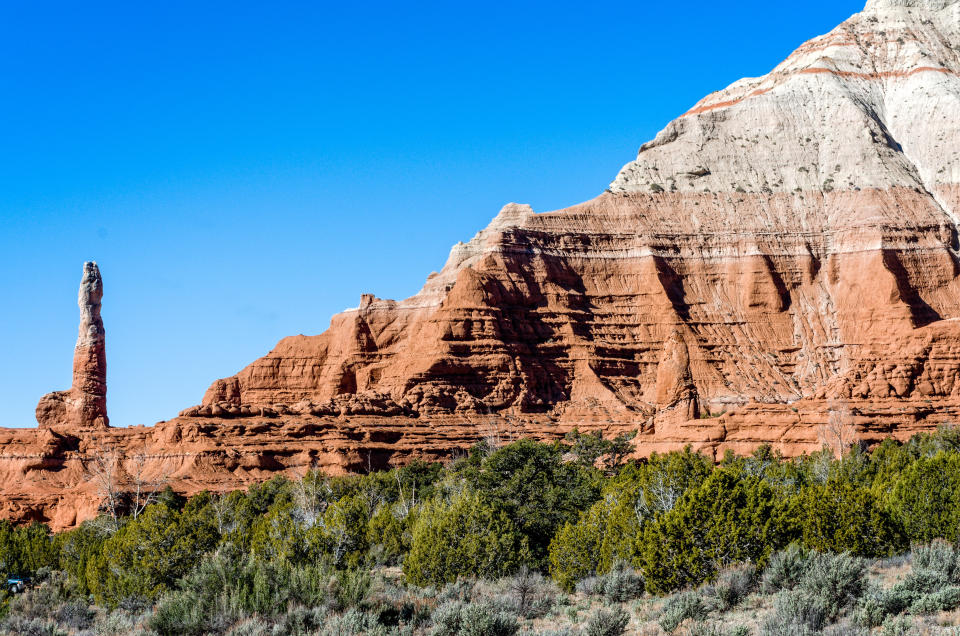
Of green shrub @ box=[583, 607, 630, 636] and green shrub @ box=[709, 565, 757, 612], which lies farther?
green shrub @ box=[709, 565, 757, 612]

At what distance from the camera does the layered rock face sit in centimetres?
8712

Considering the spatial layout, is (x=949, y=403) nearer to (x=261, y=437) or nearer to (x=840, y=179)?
(x=261, y=437)

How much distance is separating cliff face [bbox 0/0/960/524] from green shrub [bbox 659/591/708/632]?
40110 millimetres

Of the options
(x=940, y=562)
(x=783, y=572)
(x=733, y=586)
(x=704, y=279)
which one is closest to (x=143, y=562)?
(x=733, y=586)

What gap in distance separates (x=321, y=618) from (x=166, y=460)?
167 feet

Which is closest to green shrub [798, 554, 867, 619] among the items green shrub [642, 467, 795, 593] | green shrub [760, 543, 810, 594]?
green shrub [760, 543, 810, 594]

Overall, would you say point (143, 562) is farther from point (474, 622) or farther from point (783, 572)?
point (783, 572)

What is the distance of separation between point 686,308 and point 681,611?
291ft

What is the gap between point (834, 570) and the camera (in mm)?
21609

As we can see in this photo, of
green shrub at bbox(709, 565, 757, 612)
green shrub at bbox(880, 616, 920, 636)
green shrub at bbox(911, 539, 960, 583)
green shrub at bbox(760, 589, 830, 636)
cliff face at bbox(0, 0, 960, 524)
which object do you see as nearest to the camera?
green shrub at bbox(880, 616, 920, 636)

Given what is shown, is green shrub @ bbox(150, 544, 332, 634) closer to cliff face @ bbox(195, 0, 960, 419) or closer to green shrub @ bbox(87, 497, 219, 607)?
green shrub @ bbox(87, 497, 219, 607)

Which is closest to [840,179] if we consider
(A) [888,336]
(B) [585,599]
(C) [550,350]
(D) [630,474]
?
(A) [888,336]

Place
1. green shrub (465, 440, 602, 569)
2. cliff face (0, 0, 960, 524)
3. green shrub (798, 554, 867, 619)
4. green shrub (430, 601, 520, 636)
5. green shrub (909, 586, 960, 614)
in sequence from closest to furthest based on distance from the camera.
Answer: green shrub (909, 586, 960, 614) < green shrub (430, 601, 520, 636) < green shrub (798, 554, 867, 619) < green shrub (465, 440, 602, 569) < cliff face (0, 0, 960, 524)

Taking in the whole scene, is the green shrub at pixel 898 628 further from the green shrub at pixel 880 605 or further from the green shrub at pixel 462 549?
the green shrub at pixel 462 549
